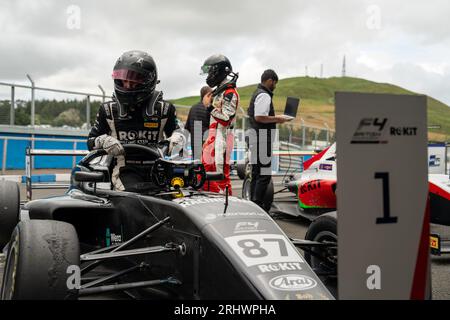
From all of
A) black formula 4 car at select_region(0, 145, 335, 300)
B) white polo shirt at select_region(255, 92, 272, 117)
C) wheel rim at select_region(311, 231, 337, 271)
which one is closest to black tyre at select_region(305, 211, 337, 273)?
wheel rim at select_region(311, 231, 337, 271)

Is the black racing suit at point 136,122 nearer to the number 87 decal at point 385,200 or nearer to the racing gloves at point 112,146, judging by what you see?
the racing gloves at point 112,146

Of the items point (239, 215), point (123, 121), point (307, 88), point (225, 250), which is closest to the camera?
point (225, 250)

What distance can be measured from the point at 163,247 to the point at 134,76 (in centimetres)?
166

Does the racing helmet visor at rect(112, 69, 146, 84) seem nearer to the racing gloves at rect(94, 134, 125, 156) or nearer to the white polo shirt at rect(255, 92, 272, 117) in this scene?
the racing gloves at rect(94, 134, 125, 156)

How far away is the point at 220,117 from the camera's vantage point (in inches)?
214

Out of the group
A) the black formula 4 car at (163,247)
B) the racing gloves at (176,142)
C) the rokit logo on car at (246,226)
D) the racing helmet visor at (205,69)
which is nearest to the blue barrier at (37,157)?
the racing helmet visor at (205,69)

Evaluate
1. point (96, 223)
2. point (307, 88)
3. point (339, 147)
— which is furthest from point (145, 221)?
point (307, 88)

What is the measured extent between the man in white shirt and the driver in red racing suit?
606 mm

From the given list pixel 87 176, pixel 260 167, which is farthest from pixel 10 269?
Answer: pixel 260 167

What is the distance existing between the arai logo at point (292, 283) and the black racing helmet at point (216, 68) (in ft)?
11.8

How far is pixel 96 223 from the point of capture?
3.63 metres

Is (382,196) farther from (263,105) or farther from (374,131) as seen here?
(263,105)
